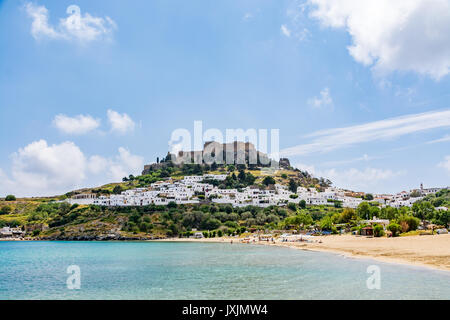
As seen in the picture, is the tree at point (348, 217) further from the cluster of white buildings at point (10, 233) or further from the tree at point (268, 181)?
the cluster of white buildings at point (10, 233)

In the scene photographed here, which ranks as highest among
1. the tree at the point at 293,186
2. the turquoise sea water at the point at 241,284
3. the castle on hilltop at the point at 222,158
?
the castle on hilltop at the point at 222,158

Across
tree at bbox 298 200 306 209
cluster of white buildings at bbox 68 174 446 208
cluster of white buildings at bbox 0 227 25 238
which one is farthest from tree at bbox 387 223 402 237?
cluster of white buildings at bbox 0 227 25 238

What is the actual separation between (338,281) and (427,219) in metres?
48.0

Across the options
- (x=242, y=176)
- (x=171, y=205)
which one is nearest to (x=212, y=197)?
(x=171, y=205)

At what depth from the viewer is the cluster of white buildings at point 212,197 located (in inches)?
4569

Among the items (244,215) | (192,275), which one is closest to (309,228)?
(244,215)

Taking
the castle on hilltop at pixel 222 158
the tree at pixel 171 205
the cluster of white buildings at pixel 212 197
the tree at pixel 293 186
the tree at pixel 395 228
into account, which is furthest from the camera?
the castle on hilltop at pixel 222 158

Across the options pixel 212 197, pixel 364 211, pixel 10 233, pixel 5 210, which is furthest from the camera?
pixel 5 210

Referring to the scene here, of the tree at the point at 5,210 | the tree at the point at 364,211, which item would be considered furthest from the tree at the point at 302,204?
the tree at the point at 5,210

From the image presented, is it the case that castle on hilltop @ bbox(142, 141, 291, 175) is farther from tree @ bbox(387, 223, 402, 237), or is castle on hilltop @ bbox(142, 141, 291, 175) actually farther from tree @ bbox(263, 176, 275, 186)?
tree @ bbox(387, 223, 402, 237)

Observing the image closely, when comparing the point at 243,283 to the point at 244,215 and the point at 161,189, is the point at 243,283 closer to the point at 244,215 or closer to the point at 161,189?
the point at 244,215

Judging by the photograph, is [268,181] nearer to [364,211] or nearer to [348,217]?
[348,217]

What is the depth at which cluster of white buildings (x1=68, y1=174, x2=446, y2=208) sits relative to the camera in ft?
381

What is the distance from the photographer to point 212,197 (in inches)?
4660
